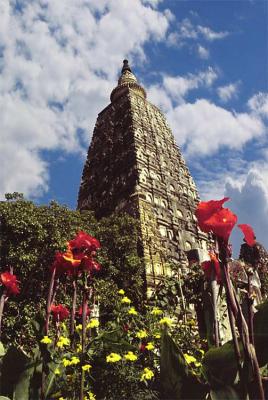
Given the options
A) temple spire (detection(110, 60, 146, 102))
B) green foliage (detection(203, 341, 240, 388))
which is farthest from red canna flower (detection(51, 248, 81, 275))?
temple spire (detection(110, 60, 146, 102))

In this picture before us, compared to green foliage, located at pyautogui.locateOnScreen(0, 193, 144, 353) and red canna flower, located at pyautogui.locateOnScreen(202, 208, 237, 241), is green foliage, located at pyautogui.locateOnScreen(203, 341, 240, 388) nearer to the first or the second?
red canna flower, located at pyautogui.locateOnScreen(202, 208, 237, 241)

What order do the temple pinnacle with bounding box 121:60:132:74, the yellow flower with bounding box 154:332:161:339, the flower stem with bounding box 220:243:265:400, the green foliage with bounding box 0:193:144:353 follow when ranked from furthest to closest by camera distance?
1. the temple pinnacle with bounding box 121:60:132:74
2. the green foliage with bounding box 0:193:144:353
3. the yellow flower with bounding box 154:332:161:339
4. the flower stem with bounding box 220:243:265:400

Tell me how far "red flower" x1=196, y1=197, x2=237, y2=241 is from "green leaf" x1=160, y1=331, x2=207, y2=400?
49cm

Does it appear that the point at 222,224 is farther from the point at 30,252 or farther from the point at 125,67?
the point at 125,67

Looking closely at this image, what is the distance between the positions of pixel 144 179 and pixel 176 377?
23.9 meters

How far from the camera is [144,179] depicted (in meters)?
25.3

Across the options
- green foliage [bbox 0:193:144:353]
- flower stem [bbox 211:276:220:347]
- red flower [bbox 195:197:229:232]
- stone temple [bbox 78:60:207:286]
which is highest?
stone temple [bbox 78:60:207:286]

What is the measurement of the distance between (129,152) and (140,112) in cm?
702

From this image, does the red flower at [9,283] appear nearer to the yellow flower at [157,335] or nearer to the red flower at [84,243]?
the red flower at [84,243]

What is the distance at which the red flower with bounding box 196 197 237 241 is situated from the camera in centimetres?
146

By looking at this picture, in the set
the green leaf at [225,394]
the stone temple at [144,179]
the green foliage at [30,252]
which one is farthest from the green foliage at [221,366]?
the stone temple at [144,179]

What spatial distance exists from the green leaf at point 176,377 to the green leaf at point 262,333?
0.95 ft

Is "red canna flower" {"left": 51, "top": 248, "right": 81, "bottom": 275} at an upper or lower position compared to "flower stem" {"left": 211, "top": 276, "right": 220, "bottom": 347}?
upper

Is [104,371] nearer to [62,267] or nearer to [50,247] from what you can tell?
[62,267]
